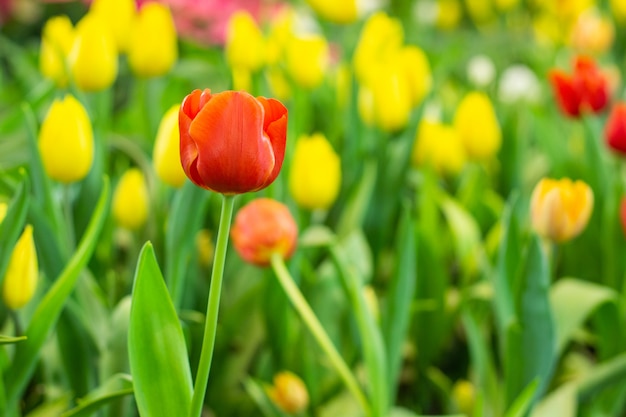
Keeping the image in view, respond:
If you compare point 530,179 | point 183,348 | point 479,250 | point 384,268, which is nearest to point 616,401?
point 479,250

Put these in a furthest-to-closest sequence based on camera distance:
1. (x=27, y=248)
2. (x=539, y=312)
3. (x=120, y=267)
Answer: (x=120, y=267), (x=539, y=312), (x=27, y=248)

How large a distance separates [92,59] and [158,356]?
50 centimetres

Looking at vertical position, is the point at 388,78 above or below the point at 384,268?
above

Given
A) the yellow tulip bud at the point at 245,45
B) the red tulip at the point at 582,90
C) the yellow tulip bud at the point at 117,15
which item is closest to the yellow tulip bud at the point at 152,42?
the yellow tulip bud at the point at 117,15

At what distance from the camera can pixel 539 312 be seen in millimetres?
833

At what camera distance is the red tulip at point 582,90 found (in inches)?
49.1

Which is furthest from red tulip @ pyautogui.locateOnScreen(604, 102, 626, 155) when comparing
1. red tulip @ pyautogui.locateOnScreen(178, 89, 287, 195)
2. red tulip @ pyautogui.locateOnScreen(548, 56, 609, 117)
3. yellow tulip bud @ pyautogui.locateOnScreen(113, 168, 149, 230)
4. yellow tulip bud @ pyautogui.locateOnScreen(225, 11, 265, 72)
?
red tulip @ pyautogui.locateOnScreen(178, 89, 287, 195)

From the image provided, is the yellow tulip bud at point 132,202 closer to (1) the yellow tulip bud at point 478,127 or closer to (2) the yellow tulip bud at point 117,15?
(2) the yellow tulip bud at point 117,15

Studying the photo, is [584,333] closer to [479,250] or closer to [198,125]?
[479,250]

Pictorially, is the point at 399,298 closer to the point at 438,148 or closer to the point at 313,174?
the point at 313,174

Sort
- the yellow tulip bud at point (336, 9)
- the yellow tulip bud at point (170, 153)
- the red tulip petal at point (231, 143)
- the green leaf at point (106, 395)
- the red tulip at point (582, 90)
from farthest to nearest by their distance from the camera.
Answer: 1. the yellow tulip bud at point (336, 9)
2. the red tulip at point (582, 90)
3. the yellow tulip bud at point (170, 153)
4. the green leaf at point (106, 395)
5. the red tulip petal at point (231, 143)

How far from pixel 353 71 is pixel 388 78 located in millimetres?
171

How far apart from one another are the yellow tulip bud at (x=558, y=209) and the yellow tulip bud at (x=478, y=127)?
37cm

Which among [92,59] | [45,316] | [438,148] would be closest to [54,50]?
[92,59]
